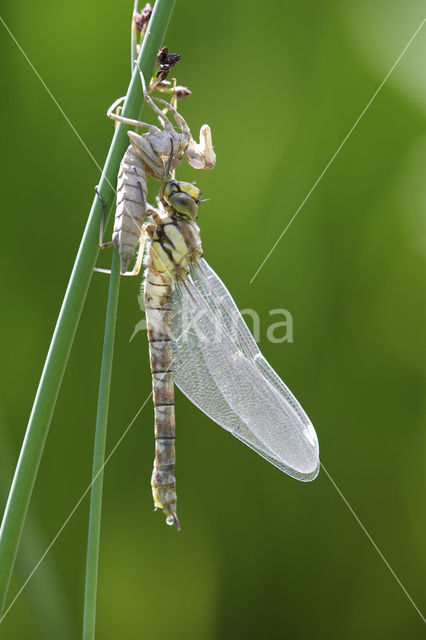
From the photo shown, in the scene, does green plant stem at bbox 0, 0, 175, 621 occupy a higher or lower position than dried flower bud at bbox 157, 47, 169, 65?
lower

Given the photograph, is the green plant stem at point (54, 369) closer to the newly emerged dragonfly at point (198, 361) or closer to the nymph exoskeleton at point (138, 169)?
the nymph exoskeleton at point (138, 169)

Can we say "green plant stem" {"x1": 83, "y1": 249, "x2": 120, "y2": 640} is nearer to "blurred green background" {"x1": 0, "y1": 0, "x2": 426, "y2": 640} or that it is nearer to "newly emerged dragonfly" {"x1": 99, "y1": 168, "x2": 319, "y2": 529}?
"newly emerged dragonfly" {"x1": 99, "y1": 168, "x2": 319, "y2": 529}

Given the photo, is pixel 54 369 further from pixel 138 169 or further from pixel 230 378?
pixel 230 378

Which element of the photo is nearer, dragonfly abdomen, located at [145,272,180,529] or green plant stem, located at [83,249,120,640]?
green plant stem, located at [83,249,120,640]

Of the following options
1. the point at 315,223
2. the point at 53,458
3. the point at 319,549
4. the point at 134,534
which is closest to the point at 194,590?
the point at 134,534

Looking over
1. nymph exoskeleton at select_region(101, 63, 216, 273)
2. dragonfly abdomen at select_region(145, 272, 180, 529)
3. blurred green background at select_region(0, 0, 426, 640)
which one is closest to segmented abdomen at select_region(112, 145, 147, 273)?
nymph exoskeleton at select_region(101, 63, 216, 273)

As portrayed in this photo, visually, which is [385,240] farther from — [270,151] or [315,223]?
[270,151]

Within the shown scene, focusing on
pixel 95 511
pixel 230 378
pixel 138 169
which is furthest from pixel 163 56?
pixel 230 378
